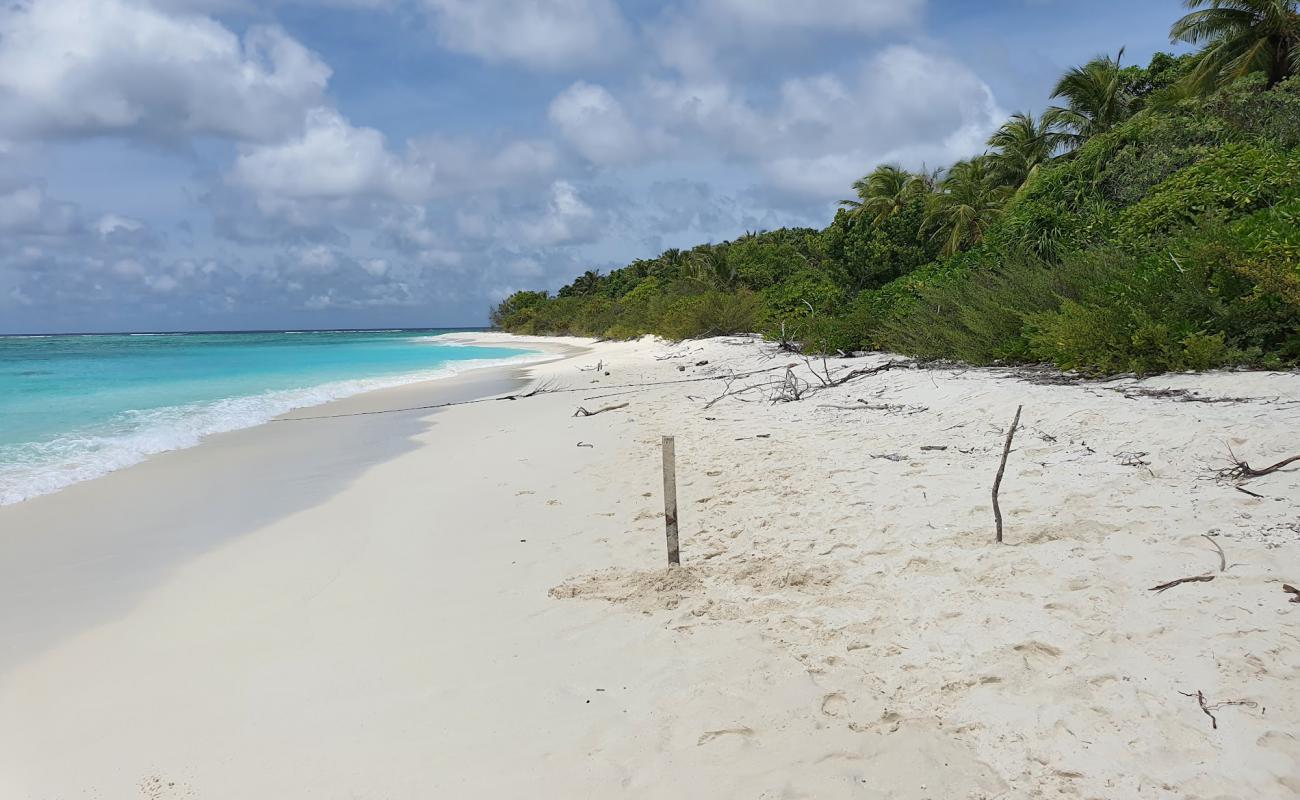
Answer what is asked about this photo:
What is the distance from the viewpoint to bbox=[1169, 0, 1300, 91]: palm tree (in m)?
20.0

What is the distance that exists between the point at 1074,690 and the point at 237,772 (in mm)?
3462

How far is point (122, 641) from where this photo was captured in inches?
165

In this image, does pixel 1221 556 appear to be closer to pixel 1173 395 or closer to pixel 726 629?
pixel 726 629

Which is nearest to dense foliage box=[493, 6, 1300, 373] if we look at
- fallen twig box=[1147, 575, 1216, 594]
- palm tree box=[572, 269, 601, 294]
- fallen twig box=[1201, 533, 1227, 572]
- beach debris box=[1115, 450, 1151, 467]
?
beach debris box=[1115, 450, 1151, 467]

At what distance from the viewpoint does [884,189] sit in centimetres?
3281

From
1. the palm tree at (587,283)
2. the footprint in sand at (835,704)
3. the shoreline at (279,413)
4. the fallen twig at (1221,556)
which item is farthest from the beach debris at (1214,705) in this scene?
the palm tree at (587,283)

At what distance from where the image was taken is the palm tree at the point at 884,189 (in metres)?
30.2

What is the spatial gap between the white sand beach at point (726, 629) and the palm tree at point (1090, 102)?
2426cm

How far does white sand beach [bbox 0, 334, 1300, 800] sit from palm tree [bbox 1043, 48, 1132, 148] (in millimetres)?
24260

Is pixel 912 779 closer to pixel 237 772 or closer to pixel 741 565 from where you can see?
pixel 741 565

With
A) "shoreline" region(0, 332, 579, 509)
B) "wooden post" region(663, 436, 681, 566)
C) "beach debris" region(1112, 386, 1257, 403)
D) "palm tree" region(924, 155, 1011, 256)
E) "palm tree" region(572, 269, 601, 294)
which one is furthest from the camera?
"palm tree" region(572, 269, 601, 294)

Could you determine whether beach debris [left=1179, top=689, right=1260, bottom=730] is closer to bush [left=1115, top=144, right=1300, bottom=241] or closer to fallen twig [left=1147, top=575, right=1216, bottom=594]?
fallen twig [left=1147, top=575, right=1216, bottom=594]

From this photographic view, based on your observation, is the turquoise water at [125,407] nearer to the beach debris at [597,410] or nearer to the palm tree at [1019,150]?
the beach debris at [597,410]

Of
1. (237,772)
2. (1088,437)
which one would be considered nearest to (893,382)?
(1088,437)
